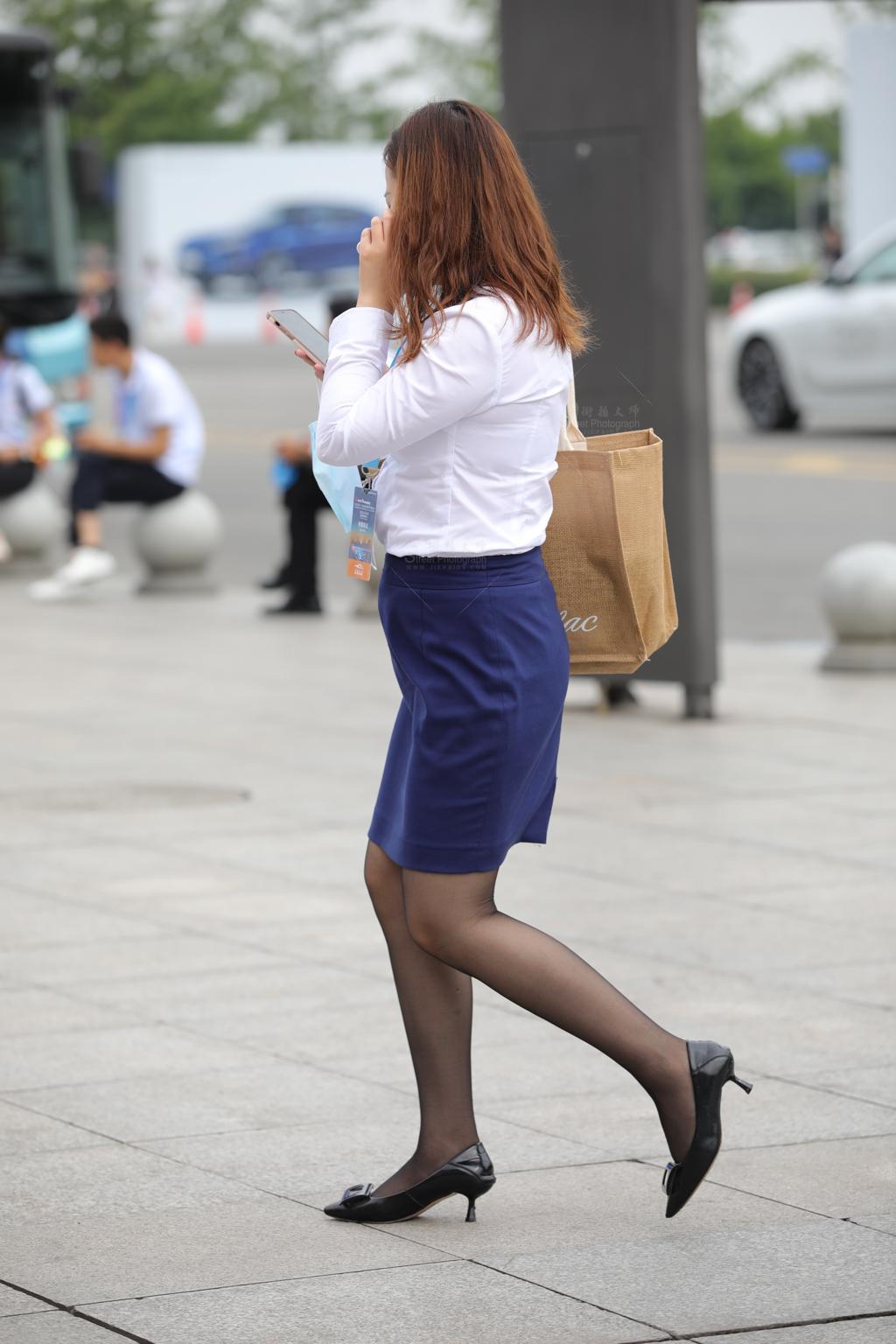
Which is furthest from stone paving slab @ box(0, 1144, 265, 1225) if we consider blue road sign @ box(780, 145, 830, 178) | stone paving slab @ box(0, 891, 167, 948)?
blue road sign @ box(780, 145, 830, 178)

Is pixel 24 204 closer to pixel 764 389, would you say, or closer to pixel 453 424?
pixel 764 389

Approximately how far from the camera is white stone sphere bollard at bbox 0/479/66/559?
17109 millimetres

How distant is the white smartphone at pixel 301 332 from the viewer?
4.45 meters

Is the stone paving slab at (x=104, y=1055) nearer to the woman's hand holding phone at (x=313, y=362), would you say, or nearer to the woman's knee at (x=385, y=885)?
the woman's knee at (x=385, y=885)

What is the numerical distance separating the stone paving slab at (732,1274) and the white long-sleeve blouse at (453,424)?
1.16 metres

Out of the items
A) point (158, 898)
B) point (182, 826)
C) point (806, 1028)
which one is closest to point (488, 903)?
point (806, 1028)

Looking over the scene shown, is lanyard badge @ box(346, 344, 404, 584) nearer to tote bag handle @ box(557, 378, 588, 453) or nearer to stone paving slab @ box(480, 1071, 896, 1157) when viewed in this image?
tote bag handle @ box(557, 378, 588, 453)

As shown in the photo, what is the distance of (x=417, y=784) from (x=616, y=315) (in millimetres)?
6156

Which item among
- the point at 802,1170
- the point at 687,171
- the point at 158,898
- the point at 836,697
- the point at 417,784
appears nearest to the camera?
the point at 417,784

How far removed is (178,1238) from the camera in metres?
4.32

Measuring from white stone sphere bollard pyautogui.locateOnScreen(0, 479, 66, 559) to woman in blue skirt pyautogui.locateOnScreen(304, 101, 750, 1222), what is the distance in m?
13.0

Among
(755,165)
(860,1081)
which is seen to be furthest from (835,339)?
(755,165)

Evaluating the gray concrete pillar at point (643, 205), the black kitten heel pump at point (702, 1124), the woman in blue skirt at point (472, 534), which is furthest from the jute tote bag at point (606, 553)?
the gray concrete pillar at point (643, 205)

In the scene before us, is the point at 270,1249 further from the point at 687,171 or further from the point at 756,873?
the point at 687,171
